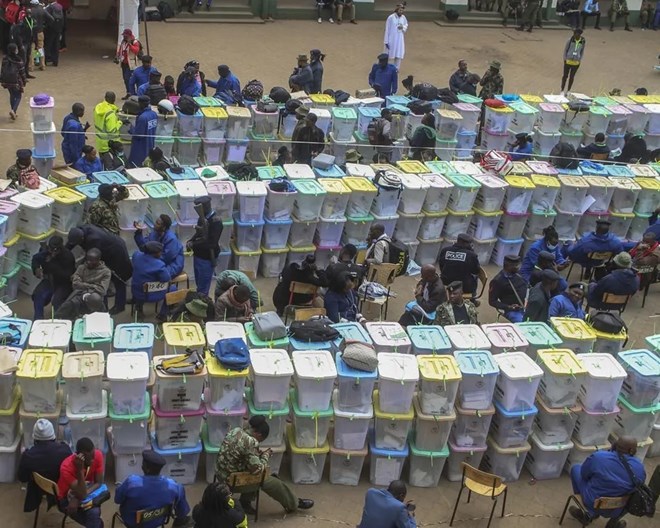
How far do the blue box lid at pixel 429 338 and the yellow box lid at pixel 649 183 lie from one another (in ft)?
18.7

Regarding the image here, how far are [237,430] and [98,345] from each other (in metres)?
1.95

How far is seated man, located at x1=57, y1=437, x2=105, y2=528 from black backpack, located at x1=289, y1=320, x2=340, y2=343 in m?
2.44

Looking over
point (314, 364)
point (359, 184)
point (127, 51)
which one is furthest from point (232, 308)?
point (127, 51)

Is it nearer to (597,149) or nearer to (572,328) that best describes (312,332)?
(572,328)

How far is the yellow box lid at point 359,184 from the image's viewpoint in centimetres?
1302

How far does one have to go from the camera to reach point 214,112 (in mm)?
15109

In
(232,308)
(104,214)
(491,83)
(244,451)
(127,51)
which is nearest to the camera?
(244,451)

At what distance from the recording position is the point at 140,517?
8070mm

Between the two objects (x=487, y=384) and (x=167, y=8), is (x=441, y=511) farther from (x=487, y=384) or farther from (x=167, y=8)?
(x=167, y=8)

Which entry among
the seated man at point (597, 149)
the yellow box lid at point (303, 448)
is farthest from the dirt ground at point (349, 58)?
the yellow box lid at point (303, 448)

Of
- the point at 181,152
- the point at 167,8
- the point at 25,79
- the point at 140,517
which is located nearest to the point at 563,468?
the point at 140,517

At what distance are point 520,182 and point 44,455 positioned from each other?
821 cm

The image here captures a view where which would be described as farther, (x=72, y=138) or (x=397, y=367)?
(x=72, y=138)

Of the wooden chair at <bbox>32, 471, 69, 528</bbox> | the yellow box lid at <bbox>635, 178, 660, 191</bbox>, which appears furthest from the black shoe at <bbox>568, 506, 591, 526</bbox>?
the yellow box lid at <bbox>635, 178, 660, 191</bbox>
